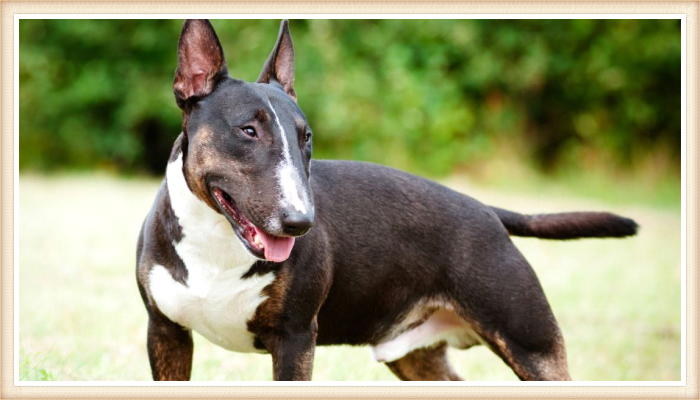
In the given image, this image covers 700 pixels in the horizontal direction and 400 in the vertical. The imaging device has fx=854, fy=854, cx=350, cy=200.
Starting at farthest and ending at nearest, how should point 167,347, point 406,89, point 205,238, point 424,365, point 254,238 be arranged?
point 406,89
point 424,365
point 167,347
point 205,238
point 254,238

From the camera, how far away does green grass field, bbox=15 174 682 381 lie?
4.97 meters

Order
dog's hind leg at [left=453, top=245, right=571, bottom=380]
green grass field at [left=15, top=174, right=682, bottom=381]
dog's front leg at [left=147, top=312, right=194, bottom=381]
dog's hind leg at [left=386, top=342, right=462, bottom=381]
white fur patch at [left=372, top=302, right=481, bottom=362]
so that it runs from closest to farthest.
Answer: dog's front leg at [left=147, top=312, right=194, bottom=381]
dog's hind leg at [left=453, top=245, right=571, bottom=380]
white fur patch at [left=372, top=302, right=481, bottom=362]
dog's hind leg at [left=386, top=342, right=462, bottom=381]
green grass field at [left=15, top=174, right=682, bottom=381]

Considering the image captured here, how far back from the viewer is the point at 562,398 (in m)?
3.56

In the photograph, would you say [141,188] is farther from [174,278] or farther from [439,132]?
[174,278]

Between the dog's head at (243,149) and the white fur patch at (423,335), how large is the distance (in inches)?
42.7

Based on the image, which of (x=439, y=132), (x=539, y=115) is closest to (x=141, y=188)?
(x=439, y=132)

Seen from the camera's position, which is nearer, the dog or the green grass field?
the dog

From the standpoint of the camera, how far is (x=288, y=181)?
3.12 metres

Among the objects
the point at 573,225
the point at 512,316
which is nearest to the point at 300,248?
the point at 512,316

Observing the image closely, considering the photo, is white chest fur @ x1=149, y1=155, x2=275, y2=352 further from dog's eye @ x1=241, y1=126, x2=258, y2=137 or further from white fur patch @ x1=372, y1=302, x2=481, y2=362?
white fur patch @ x1=372, y1=302, x2=481, y2=362

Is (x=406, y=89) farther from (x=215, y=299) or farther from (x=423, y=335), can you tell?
(x=215, y=299)

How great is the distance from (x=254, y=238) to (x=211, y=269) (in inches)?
13.9

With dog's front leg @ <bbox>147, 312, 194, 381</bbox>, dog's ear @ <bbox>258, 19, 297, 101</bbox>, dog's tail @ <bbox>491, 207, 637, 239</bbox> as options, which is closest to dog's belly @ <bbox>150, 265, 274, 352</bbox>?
dog's front leg @ <bbox>147, 312, 194, 381</bbox>

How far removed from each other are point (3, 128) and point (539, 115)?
13598mm
